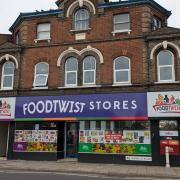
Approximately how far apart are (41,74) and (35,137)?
13.2 feet

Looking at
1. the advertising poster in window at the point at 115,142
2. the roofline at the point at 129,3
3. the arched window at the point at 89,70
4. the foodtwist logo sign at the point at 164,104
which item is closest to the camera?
the foodtwist logo sign at the point at 164,104

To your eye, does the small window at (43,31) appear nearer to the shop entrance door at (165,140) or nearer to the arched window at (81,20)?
the arched window at (81,20)

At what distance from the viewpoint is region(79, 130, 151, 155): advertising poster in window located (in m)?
17.3

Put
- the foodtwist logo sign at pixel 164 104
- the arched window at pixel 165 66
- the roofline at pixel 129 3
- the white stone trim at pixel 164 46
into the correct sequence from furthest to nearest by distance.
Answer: the roofline at pixel 129 3, the arched window at pixel 165 66, the white stone trim at pixel 164 46, the foodtwist logo sign at pixel 164 104

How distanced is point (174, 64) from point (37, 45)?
8769mm

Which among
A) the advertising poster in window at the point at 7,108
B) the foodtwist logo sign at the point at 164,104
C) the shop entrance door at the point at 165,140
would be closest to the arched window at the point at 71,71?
the advertising poster in window at the point at 7,108

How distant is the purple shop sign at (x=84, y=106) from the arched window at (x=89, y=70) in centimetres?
106

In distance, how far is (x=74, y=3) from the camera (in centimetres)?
2022

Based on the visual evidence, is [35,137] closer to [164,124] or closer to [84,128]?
[84,128]

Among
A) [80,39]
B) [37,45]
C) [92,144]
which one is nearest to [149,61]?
[80,39]

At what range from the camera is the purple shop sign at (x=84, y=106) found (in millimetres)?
17594

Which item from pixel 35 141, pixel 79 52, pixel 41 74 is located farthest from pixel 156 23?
pixel 35 141

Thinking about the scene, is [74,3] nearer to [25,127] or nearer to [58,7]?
[58,7]

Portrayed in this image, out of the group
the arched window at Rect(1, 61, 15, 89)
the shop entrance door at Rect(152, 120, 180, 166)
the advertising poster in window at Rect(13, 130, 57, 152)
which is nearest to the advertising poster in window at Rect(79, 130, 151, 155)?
the shop entrance door at Rect(152, 120, 180, 166)
